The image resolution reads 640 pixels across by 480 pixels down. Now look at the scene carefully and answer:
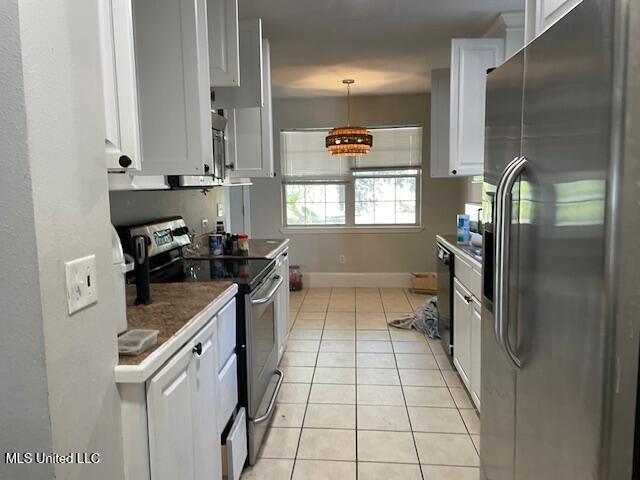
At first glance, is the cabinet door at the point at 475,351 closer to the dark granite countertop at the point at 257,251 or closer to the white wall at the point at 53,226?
the dark granite countertop at the point at 257,251

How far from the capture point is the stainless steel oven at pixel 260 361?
219 centimetres

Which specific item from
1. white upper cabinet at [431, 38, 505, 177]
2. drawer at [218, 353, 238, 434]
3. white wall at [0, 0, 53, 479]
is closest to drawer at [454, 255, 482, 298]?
white upper cabinet at [431, 38, 505, 177]

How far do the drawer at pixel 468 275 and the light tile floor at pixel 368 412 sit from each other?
73 centimetres

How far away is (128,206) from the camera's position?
7.74ft

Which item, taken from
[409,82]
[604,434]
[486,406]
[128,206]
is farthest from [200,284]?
[409,82]

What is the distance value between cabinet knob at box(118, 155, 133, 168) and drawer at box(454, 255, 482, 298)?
1.79 m

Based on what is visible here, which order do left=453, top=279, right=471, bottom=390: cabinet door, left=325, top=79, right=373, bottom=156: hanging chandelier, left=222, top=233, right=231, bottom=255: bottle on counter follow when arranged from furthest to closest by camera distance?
left=325, top=79, right=373, bottom=156: hanging chandelier
left=222, top=233, right=231, bottom=255: bottle on counter
left=453, top=279, right=471, bottom=390: cabinet door

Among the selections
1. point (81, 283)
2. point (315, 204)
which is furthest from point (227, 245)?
point (315, 204)

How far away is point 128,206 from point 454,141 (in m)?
2.18

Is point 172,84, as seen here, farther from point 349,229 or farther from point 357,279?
point 357,279

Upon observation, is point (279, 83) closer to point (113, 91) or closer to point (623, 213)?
point (113, 91)

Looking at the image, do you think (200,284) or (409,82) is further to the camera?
(409,82)

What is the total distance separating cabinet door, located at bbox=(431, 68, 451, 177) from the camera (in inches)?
162

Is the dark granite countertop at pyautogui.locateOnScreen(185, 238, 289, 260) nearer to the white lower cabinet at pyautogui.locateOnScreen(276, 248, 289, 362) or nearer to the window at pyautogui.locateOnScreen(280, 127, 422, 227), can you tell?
the white lower cabinet at pyautogui.locateOnScreen(276, 248, 289, 362)
